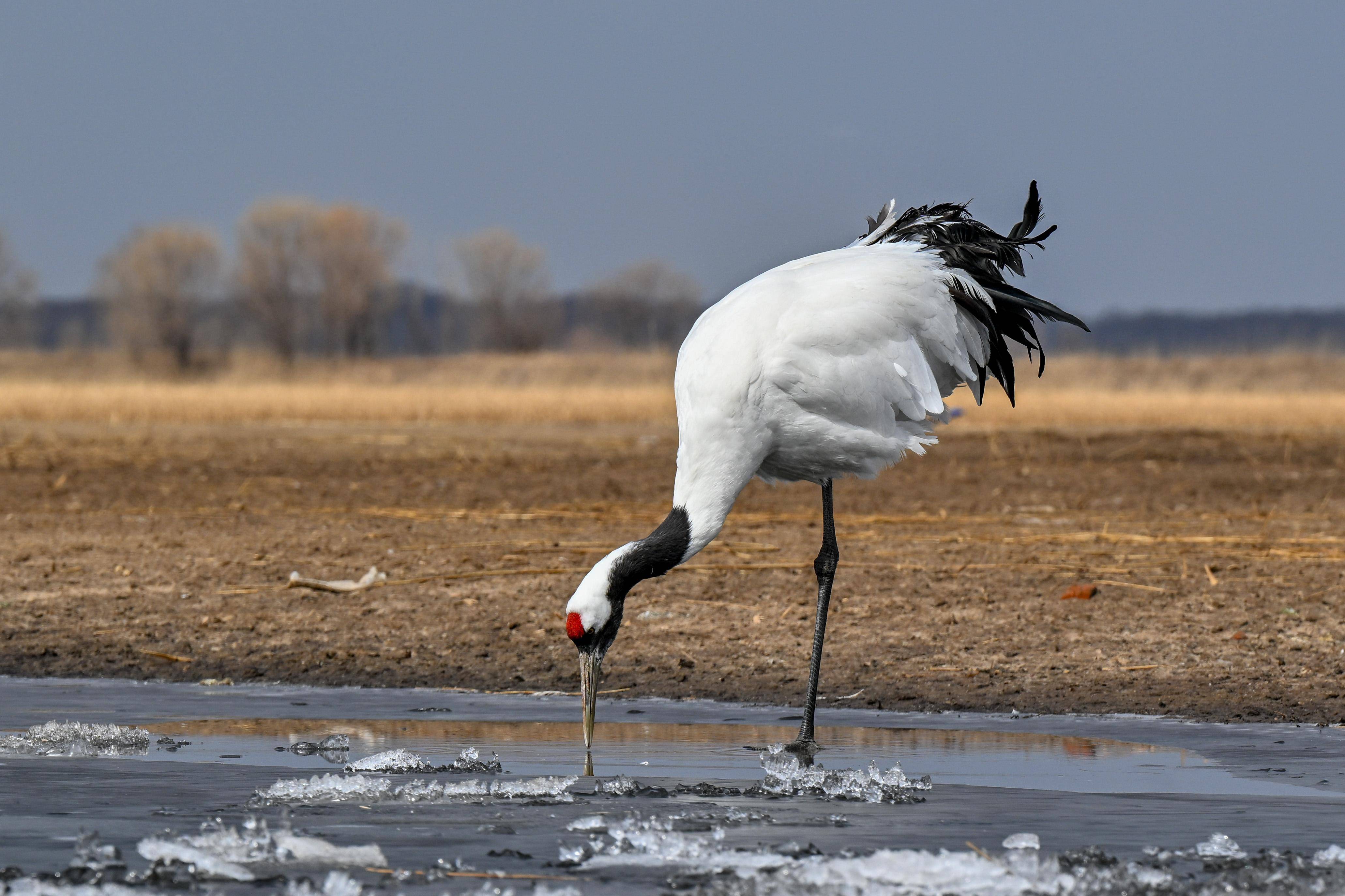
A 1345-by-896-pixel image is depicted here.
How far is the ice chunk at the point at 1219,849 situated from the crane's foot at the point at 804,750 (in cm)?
198

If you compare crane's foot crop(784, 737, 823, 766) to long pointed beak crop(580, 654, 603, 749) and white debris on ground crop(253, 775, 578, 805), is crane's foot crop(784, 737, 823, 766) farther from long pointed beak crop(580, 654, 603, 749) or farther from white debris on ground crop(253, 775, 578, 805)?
white debris on ground crop(253, 775, 578, 805)

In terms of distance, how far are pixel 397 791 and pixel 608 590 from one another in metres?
1.52

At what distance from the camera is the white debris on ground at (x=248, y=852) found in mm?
4992

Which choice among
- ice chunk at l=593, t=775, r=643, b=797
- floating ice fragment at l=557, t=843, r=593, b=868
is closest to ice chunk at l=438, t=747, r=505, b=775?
ice chunk at l=593, t=775, r=643, b=797

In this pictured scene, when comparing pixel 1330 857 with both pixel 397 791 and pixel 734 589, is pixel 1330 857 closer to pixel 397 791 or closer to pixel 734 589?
pixel 397 791

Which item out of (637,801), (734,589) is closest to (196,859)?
(637,801)

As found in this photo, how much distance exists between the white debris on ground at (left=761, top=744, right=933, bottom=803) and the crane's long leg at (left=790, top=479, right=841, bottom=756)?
84cm

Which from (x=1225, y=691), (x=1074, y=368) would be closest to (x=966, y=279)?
(x=1225, y=691)

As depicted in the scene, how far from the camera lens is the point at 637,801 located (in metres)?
6.13

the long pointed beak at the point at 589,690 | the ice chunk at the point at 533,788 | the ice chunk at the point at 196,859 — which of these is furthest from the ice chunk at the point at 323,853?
the long pointed beak at the point at 589,690

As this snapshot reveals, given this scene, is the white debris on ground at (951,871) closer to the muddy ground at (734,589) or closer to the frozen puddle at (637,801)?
the frozen puddle at (637,801)

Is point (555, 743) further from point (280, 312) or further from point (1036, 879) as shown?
point (280, 312)

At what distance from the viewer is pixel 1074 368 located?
6088 cm

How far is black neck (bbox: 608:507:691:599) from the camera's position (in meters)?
7.55
